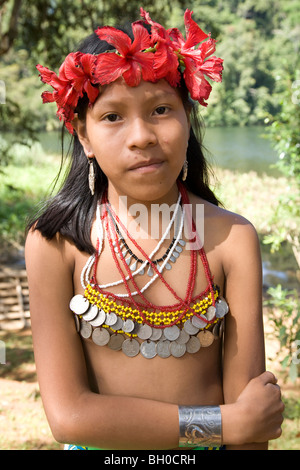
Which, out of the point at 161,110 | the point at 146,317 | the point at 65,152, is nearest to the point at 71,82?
the point at 161,110

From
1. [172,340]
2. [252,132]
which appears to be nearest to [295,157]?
[172,340]

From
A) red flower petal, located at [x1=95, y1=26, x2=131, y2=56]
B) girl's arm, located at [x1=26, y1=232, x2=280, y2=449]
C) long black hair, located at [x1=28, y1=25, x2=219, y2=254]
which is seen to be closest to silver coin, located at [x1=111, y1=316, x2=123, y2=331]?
girl's arm, located at [x1=26, y1=232, x2=280, y2=449]

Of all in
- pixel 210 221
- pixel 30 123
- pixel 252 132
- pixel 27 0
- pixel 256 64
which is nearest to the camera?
pixel 210 221

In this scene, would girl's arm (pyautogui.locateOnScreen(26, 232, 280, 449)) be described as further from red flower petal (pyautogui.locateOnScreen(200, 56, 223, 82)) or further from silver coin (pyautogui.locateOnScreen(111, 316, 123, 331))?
red flower petal (pyautogui.locateOnScreen(200, 56, 223, 82))

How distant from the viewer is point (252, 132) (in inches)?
790

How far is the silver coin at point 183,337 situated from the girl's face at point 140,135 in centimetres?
41

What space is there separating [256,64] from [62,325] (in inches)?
944

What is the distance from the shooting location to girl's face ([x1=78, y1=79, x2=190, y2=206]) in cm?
138

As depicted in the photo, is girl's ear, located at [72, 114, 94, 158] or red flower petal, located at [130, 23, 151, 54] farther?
girl's ear, located at [72, 114, 94, 158]

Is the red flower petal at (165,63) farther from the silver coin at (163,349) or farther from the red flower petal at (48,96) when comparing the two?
the silver coin at (163,349)

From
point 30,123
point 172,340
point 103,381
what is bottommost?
point 103,381

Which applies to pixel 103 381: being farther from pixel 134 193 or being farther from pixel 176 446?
pixel 134 193

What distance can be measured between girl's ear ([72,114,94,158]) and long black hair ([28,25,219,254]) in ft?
0.07

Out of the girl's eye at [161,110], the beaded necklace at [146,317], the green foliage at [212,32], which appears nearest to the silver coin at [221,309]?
the beaded necklace at [146,317]
